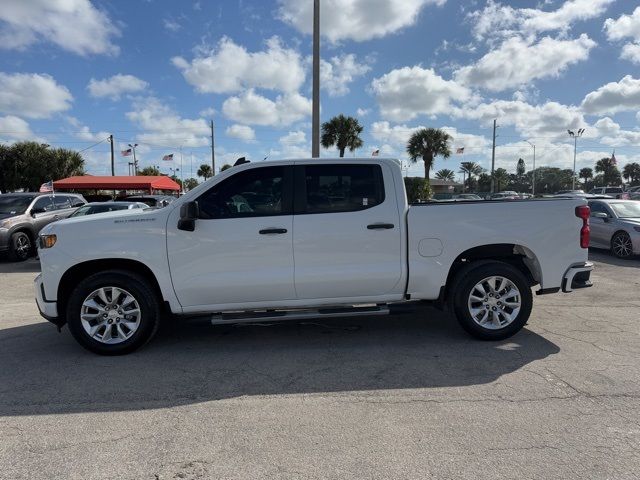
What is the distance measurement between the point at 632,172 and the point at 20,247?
116906 millimetres

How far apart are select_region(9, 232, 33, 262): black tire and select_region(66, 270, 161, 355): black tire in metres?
8.63

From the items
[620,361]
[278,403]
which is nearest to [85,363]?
[278,403]

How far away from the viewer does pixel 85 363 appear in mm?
4617

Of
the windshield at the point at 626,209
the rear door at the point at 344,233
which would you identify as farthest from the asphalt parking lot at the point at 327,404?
the windshield at the point at 626,209

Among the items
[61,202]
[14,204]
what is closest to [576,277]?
[14,204]

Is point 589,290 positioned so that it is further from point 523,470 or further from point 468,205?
point 523,470

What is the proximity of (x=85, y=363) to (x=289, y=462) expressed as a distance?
2739 mm

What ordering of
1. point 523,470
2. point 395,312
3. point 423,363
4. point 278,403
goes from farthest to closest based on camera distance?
point 395,312, point 423,363, point 278,403, point 523,470

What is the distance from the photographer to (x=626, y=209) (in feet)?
39.0

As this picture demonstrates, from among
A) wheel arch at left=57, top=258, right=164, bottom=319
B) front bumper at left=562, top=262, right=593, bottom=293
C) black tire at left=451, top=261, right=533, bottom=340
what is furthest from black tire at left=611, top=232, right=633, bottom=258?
wheel arch at left=57, top=258, right=164, bottom=319

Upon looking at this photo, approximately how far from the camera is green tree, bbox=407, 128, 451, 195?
46.0m

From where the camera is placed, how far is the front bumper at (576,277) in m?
5.12

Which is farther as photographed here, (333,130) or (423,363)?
(333,130)

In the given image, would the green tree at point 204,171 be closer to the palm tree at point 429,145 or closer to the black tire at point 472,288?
the palm tree at point 429,145
